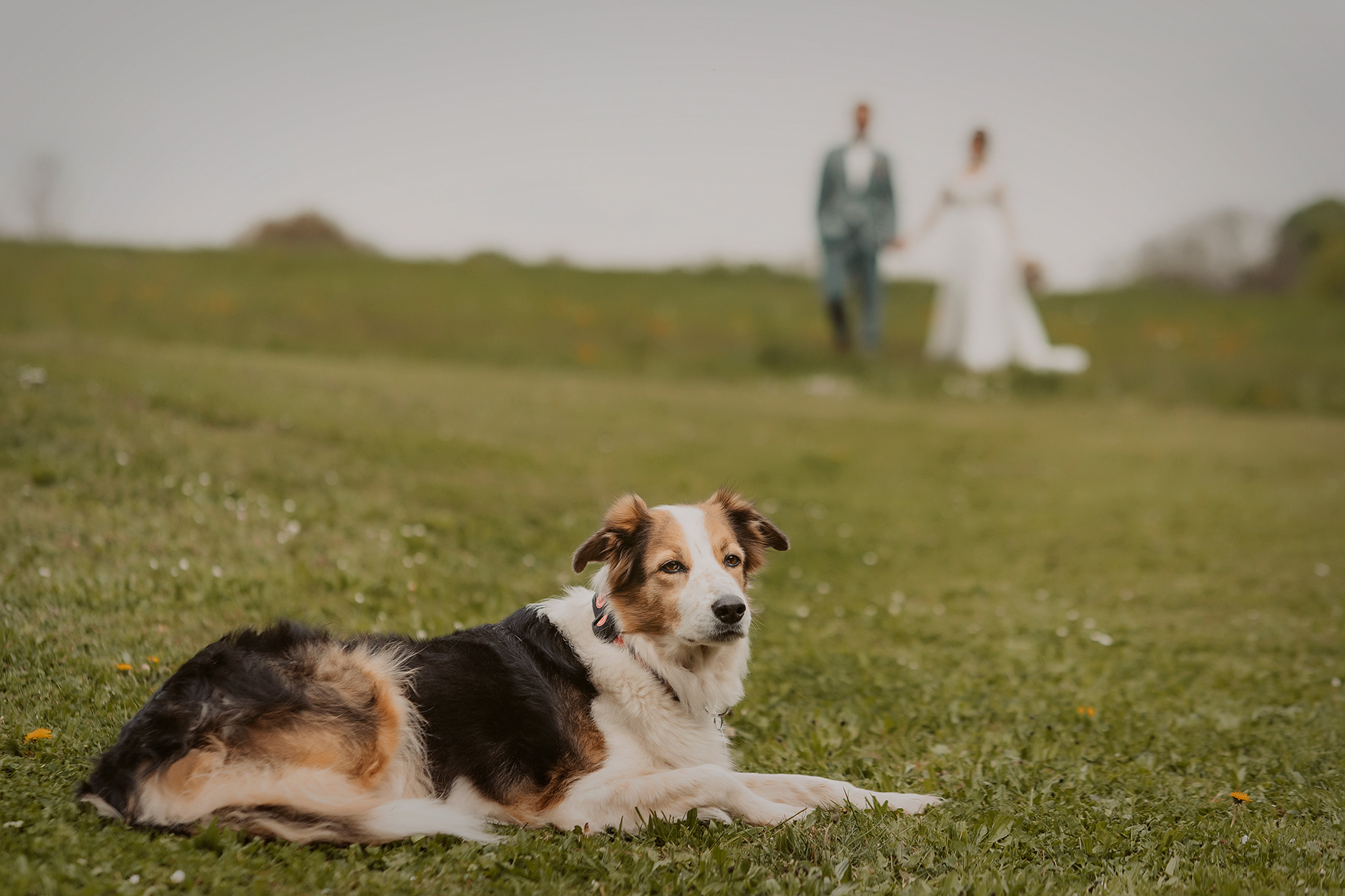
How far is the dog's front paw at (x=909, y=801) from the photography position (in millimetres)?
4566

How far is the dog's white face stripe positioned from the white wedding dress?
17348 millimetres

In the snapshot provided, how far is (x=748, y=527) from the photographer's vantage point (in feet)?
16.6

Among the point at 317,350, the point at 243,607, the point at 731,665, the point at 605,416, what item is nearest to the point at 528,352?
the point at 317,350

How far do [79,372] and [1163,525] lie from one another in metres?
13.3

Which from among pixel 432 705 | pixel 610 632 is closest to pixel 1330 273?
pixel 610 632

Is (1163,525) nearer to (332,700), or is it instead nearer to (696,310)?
(332,700)

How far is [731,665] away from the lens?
190 inches

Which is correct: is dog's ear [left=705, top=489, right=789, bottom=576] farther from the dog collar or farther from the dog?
the dog collar

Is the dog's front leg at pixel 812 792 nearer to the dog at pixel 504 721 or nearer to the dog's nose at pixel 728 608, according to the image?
the dog at pixel 504 721

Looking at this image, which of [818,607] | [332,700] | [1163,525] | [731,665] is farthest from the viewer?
[1163,525]

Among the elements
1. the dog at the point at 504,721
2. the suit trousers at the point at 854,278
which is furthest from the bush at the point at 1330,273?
the dog at the point at 504,721

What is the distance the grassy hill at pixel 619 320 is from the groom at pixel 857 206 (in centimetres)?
254

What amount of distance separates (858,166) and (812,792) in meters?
16.7

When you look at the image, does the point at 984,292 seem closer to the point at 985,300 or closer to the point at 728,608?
the point at 985,300
